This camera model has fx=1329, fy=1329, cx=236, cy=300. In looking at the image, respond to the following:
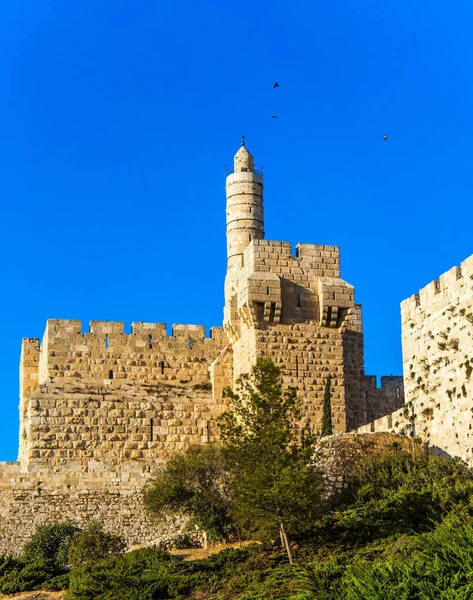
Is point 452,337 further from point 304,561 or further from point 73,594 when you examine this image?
point 73,594

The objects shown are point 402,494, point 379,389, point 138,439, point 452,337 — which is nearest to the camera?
point 402,494

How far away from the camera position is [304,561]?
2086 centimetres

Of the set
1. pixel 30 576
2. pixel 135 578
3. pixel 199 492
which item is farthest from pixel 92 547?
pixel 135 578

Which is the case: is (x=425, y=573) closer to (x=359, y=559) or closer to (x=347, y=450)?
(x=359, y=559)

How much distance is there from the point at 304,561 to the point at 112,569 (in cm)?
334

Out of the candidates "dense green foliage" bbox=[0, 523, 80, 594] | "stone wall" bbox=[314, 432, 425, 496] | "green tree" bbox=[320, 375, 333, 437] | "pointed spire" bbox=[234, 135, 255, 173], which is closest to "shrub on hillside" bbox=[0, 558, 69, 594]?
"dense green foliage" bbox=[0, 523, 80, 594]

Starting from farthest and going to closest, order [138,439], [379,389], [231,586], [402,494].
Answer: [379,389]
[138,439]
[402,494]
[231,586]

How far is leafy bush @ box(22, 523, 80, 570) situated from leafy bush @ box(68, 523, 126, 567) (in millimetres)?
248

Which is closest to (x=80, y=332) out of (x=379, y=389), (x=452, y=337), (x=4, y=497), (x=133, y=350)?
(x=133, y=350)

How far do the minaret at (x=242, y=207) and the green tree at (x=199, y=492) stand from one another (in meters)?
12.1

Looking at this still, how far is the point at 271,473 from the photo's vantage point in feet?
70.5

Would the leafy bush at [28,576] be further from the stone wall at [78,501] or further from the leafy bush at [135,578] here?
the stone wall at [78,501]

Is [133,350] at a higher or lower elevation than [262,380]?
higher

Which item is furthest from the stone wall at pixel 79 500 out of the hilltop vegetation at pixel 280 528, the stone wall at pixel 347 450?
the stone wall at pixel 347 450
